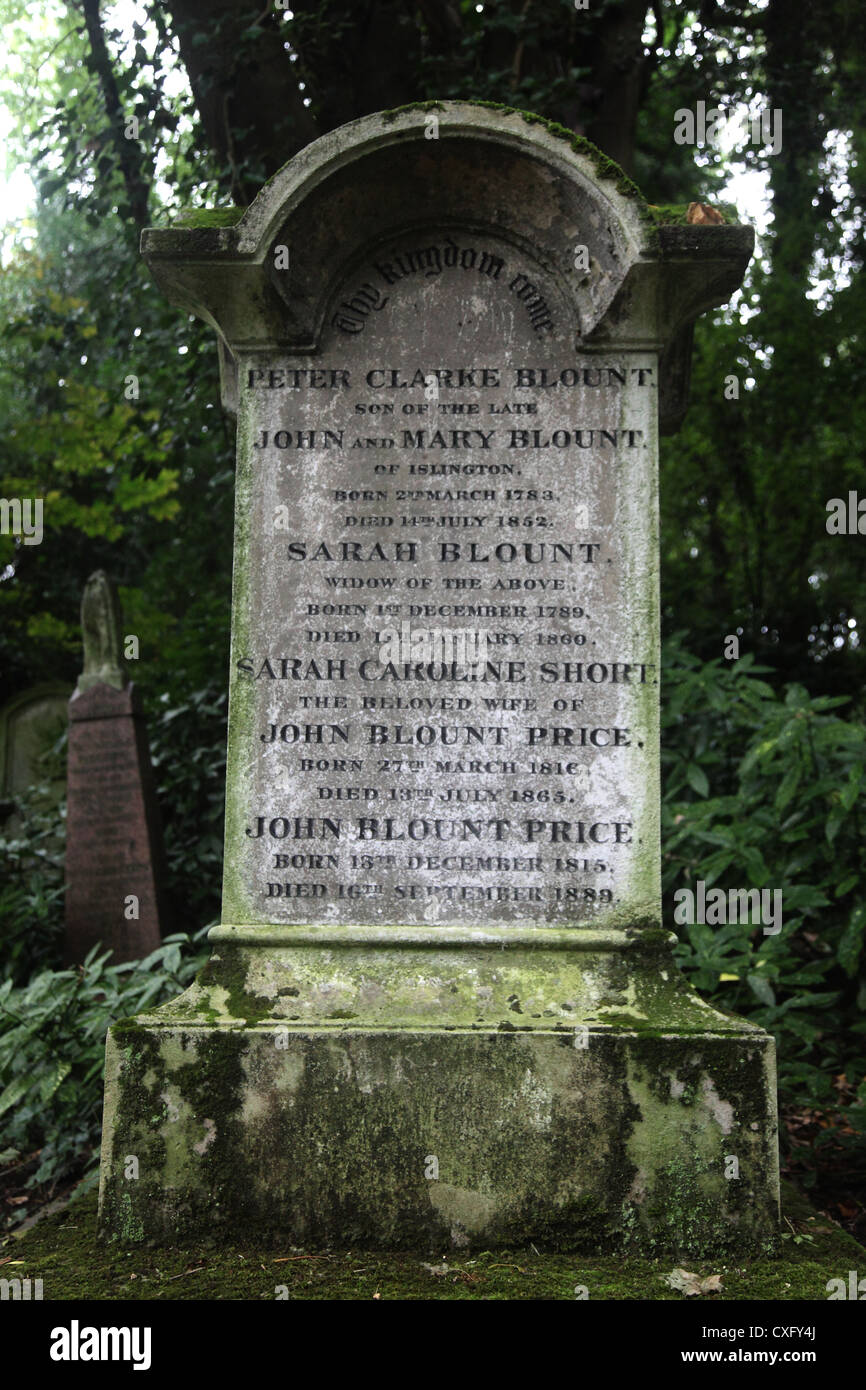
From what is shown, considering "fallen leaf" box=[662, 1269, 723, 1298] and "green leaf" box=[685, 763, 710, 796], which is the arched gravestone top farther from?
"fallen leaf" box=[662, 1269, 723, 1298]

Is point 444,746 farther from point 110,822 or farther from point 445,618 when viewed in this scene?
point 110,822

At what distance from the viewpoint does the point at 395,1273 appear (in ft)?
9.43

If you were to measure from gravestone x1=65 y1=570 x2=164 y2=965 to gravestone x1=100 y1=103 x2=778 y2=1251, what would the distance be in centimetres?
394

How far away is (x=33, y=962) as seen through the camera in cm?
714

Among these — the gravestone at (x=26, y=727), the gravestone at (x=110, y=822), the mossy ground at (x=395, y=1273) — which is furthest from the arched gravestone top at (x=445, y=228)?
the gravestone at (x=26, y=727)

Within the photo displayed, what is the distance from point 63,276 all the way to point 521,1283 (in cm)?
1873

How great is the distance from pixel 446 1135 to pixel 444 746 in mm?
1099

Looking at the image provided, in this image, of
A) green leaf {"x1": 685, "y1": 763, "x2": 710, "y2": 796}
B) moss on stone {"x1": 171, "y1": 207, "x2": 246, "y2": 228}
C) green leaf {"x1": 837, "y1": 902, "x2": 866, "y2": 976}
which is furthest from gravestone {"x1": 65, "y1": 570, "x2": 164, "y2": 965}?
moss on stone {"x1": 171, "y1": 207, "x2": 246, "y2": 228}

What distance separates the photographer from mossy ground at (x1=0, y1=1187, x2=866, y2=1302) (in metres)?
2.75

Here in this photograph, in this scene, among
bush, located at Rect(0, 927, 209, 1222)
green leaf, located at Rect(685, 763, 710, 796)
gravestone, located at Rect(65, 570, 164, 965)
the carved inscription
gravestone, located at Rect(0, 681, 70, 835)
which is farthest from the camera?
gravestone, located at Rect(0, 681, 70, 835)

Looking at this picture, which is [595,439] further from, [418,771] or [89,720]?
[89,720]

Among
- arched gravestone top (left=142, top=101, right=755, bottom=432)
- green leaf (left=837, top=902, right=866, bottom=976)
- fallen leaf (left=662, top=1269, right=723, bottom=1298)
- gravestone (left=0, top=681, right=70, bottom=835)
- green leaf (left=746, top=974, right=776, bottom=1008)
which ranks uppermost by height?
arched gravestone top (left=142, top=101, right=755, bottom=432)

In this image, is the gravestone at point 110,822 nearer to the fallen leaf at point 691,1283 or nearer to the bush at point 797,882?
the bush at point 797,882

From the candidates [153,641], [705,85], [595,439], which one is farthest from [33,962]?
[705,85]
